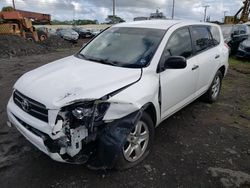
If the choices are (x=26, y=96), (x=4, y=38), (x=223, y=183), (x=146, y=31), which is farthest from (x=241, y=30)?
(x=4, y=38)

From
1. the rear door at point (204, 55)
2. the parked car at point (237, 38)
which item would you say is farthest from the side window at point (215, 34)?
the parked car at point (237, 38)

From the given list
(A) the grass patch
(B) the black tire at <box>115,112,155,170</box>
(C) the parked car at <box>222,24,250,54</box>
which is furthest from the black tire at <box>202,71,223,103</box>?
(C) the parked car at <box>222,24,250,54</box>

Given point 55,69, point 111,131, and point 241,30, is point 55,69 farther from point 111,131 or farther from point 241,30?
point 241,30

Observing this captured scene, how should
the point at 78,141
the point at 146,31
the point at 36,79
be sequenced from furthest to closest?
1. the point at 146,31
2. the point at 36,79
3. the point at 78,141

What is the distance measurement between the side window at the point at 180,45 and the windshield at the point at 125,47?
7.9 inches

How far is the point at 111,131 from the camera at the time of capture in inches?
107

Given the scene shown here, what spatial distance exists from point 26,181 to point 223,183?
2353 mm

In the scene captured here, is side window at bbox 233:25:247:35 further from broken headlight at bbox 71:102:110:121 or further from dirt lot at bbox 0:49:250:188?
broken headlight at bbox 71:102:110:121

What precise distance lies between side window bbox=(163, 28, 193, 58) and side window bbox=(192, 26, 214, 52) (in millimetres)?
262

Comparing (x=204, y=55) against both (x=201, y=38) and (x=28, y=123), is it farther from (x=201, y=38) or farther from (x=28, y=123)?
(x=28, y=123)

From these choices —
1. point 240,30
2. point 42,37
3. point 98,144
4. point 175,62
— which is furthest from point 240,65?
point 42,37

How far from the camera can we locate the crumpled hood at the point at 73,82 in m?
2.70

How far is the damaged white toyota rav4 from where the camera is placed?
2.62 m

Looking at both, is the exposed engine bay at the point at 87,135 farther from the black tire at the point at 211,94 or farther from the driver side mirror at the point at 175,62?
the black tire at the point at 211,94
